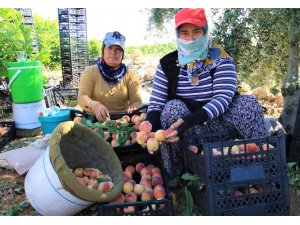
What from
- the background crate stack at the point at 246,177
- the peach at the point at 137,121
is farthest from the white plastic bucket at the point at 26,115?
the background crate stack at the point at 246,177

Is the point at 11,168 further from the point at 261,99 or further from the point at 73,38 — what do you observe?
the point at 73,38

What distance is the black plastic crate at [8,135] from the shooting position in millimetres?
3590

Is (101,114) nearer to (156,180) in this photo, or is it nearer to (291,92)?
(156,180)

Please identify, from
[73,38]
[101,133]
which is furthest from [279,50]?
[73,38]

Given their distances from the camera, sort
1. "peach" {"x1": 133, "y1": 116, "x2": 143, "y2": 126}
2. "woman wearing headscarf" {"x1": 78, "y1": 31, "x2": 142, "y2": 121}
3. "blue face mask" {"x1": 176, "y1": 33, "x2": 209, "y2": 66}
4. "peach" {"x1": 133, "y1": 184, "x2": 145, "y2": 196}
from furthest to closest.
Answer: "woman wearing headscarf" {"x1": 78, "y1": 31, "x2": 142, "y2": 121}, "peach" {"x1": 133, "y1": 116, "x2": 143, "y2": 126}, "blue face mask" {"x1": 176, "y1": 33, "x2": 209, "y2": 66}, "peach" {"x1": 133, "y1": 184, "x2": 145, "y2": 196}

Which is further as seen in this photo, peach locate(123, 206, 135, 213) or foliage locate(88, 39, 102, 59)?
foliage locate(88, 39, 102, 59)

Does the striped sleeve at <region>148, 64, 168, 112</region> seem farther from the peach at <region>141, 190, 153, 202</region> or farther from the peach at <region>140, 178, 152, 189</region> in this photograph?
the peach at <region>141, 190, 153, 202</region>

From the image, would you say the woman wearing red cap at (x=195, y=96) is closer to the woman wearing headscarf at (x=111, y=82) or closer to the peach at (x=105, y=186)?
the peach at (x=105, y=186)

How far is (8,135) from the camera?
3.78 metres

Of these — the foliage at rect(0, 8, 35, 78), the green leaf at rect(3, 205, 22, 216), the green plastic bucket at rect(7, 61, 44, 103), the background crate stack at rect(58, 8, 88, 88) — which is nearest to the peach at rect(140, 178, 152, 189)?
the green leaf at rect(3, 205, 22, 216)

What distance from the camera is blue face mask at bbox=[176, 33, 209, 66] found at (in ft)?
7.47

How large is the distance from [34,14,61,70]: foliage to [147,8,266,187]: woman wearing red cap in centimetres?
323

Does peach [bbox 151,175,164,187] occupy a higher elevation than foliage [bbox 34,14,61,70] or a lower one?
lower

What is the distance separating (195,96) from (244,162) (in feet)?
2.51
